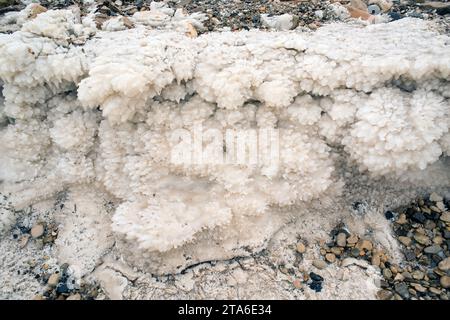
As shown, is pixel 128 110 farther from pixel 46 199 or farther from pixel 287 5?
pixel 287 5

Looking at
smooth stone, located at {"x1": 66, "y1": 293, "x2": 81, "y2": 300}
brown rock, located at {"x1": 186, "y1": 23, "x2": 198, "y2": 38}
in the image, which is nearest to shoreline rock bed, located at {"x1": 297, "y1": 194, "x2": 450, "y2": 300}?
smooth stone, located at {"x1": 66, "y1": 293, "x2": 81, "y2": 300}

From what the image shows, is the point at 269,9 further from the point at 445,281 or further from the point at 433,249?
the point at 445,281

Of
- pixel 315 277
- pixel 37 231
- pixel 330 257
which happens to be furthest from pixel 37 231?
pixel 330 257

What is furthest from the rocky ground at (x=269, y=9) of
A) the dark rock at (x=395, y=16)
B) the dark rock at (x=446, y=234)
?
the dark rock at (x=446, y=234)

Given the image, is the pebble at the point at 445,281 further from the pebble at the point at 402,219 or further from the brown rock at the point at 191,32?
the brown rock at the point at 191,32

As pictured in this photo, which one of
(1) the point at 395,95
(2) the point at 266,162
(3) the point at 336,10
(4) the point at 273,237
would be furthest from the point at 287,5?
(4) the point at 273,237
